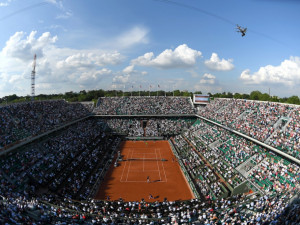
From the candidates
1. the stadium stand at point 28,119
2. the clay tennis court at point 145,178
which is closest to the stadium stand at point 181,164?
the stadium stand at point 28,119

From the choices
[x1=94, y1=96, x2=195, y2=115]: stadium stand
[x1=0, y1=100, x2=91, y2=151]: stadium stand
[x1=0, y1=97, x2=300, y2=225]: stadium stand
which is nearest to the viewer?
[x1=0, y1=97, x2=300, y2=225]: stadium stand

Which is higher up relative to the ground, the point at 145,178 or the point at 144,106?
the point at 144,106

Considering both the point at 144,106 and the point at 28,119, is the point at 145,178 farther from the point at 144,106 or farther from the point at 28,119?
the point at 144,106

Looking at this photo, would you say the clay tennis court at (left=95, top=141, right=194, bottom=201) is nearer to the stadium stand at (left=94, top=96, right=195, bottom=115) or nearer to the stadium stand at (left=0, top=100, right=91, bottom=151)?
the stadium stand at (left=0, top=100, right=91, bottom=151)

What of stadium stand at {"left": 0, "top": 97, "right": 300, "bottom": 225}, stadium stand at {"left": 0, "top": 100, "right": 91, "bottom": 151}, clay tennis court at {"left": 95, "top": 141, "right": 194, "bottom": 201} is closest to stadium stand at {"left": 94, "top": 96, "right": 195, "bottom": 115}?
stadium stand at {"left": 0, "top": 97, "right": 300, "bottom": 225}

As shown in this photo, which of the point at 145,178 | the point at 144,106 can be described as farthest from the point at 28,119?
the point at 144,106

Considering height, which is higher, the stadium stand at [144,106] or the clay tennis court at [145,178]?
the stadium stand at [144,106]

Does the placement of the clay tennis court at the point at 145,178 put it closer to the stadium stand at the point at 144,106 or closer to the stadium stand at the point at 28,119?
the stadium stand at the point at 28,119

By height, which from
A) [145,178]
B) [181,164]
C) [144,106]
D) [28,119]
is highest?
[144,106]

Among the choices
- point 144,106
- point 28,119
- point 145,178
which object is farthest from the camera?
point 144,106
